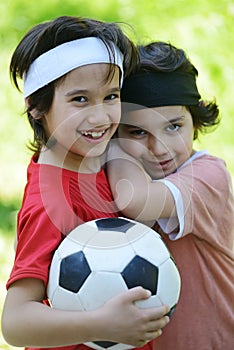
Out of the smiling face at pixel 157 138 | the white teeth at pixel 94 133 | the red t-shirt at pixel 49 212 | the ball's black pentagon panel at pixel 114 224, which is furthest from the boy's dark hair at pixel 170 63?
the ball's black pentagon panel at pixel 114 224

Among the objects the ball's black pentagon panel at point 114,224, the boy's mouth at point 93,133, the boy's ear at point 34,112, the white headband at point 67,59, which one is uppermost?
the white headband at point 67,59

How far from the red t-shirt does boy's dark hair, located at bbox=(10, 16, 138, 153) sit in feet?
0.61

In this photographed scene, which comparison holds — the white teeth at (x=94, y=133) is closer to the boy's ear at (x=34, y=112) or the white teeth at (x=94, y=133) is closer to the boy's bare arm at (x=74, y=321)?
the boy's ear at (x=34, y=112)

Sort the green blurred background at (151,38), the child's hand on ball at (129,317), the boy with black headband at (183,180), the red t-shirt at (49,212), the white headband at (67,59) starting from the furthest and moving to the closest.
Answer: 1. the green blurred background at (151,38)
2. the boy with black headband at (183,180)
3. the white headband at (67,59)
4. the red t-shirt at (49,212)
5. the child's hand on ball at (129,317)

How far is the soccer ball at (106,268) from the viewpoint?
2182 mm

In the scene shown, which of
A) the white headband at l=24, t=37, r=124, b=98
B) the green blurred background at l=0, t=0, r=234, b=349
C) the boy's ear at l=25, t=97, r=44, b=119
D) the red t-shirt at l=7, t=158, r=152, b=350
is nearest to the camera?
the red t-shirt at l=7, t=158, r=152, b=350

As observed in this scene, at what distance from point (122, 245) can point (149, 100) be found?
58 cm

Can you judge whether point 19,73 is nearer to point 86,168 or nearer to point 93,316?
point 86,168

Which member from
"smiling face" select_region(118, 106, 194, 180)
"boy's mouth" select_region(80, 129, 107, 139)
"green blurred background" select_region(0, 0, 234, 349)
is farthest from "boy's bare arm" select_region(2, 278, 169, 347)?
"green blurred background" select_region(0, 0, 234, 349)

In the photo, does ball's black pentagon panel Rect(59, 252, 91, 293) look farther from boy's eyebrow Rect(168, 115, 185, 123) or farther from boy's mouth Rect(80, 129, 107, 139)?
boy's eyebrow Rect(168, 115, 185, 123)

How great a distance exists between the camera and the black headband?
2.61m

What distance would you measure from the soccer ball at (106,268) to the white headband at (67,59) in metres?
0.46

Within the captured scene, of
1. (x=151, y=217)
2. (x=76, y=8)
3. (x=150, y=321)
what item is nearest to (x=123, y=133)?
(x=151, y=217)

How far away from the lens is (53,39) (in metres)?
2.43
